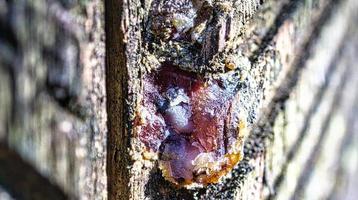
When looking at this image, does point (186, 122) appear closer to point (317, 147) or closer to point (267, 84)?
point (267, 84)

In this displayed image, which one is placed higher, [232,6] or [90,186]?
[232,6]

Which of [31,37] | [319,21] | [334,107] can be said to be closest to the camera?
[31,37]

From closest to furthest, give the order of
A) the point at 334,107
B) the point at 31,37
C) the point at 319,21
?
the point at 31,37
the point at 319,21
the point at 334,107

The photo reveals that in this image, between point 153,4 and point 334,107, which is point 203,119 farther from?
point 334,107

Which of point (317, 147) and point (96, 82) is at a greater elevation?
point (96, 82)

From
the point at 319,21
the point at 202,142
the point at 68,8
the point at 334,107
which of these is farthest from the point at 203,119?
the point at 334,107

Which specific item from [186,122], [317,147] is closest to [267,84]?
[186,122]

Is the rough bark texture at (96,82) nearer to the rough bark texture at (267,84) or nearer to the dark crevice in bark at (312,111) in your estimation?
the rough bark texture at (267,84)
